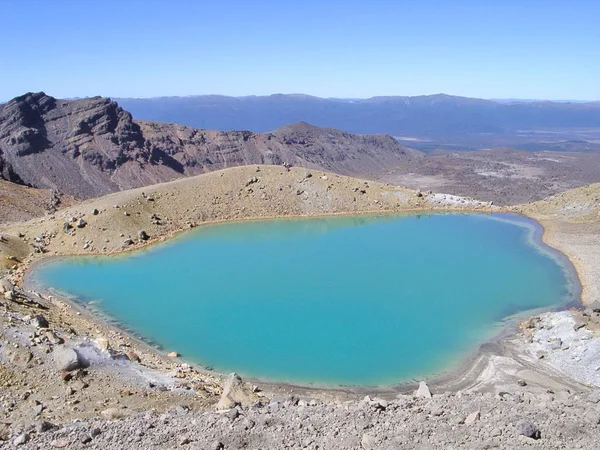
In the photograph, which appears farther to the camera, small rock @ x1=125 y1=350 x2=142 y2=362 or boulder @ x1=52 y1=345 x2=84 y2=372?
small rock @ x1=125 y1=350 x2=142 y2=362

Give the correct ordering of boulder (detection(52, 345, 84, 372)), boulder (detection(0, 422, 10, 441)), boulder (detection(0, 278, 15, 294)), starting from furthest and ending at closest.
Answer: boulder (detection(0, 278, 15, 294)) < boulder (detection(52, 345, 84, 372)) < boulder (detection(0, 422, 10, 441))

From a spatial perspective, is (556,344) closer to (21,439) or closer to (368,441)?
(368,441)

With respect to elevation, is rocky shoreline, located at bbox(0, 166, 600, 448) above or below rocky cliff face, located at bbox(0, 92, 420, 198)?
below

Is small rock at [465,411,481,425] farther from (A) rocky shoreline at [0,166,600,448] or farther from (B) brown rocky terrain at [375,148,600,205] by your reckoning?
(B) brown rocky terrain at [375,148,600,205]

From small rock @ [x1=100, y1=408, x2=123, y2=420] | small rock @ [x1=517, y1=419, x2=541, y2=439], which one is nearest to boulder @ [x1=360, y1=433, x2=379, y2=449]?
small rock @ [x1=517, y1=419, x2=541, y2=439]

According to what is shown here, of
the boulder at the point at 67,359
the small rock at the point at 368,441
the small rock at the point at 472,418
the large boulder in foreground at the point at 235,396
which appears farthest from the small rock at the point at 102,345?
the small rock at the point at 472,418

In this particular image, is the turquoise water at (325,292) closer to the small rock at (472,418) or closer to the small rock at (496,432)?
the small rock at (472,418)

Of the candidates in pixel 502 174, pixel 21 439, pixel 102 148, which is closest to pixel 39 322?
pixel 21 439

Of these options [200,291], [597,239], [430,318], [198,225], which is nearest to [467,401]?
[430,318]
